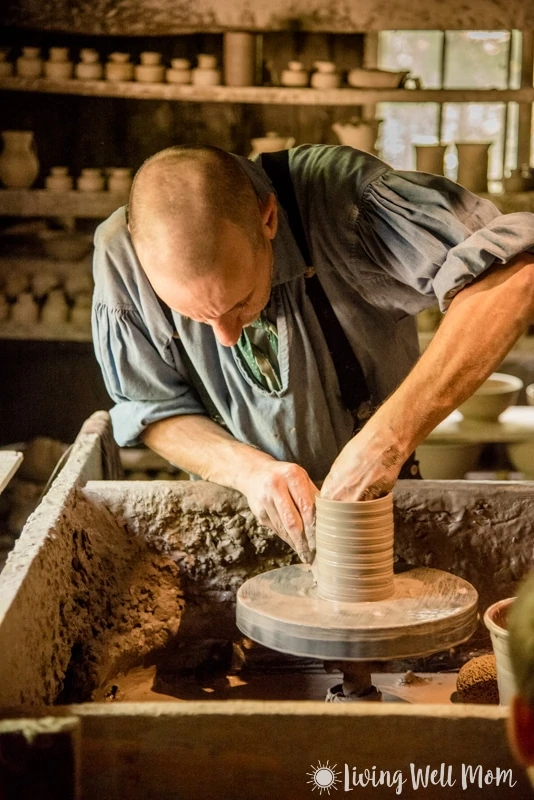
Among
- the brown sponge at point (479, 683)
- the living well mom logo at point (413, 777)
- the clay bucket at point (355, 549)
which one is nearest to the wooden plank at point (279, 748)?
the living well mom logo at point (413, 777)

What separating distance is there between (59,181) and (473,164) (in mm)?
2048

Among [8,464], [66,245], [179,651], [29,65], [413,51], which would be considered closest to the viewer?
[179,651]

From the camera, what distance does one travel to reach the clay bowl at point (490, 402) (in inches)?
190

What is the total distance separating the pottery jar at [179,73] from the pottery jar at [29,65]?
0.61 meters

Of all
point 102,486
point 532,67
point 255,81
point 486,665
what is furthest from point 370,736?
point 532,67

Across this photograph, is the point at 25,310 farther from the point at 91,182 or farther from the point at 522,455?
the point at 522,455

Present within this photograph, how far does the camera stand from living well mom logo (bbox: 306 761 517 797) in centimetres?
150

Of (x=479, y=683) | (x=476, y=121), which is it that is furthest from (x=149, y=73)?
(x=479, y=683)

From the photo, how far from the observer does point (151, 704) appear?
1.49 metres

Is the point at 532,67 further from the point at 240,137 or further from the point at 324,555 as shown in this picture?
the point at 324,555

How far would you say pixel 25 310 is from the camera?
16.6 feet

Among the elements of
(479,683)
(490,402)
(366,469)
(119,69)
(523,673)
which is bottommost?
(490,402)

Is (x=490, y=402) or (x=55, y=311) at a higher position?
(x=55, y=311)

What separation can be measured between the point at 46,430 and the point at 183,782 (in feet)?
14.9
